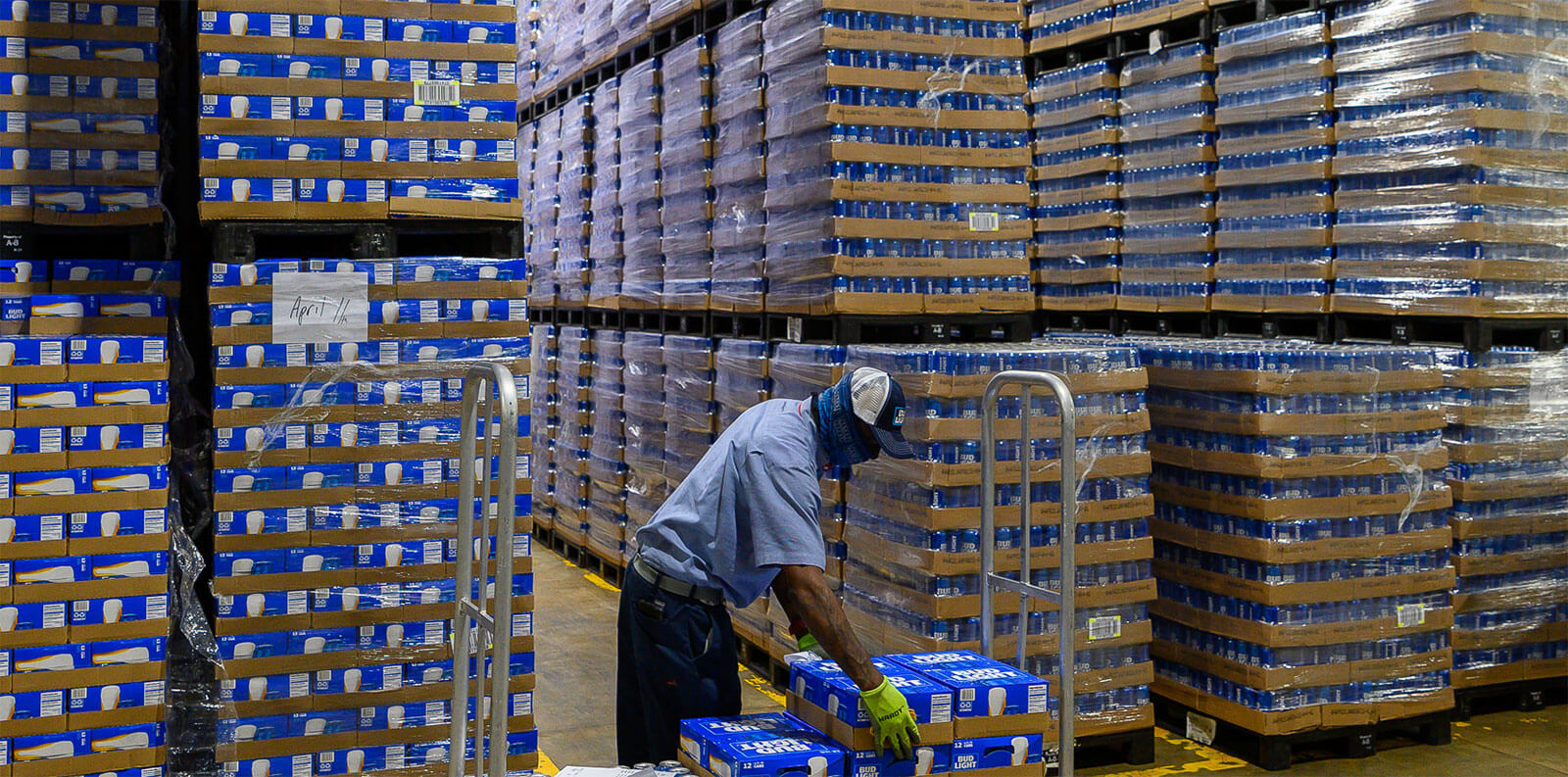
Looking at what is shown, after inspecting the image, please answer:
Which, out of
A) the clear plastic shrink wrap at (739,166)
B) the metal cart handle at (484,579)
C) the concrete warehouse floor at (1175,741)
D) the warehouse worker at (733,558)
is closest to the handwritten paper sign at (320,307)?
the metal cart handle at (484,579)

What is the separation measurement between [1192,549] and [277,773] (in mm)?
4068

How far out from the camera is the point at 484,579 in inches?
136

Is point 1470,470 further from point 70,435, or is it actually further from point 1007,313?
point 70,435

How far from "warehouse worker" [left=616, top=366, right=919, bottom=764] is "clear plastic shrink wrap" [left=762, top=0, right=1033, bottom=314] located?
228cm

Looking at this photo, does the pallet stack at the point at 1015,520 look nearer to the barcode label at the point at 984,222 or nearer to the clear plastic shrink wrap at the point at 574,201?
the barcode label at the point at 984,222

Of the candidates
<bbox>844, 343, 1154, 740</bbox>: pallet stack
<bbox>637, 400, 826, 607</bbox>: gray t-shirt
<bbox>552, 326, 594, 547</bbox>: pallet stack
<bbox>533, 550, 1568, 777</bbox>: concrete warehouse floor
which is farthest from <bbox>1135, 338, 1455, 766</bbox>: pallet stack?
<bbox>552, 326, 594, 547</bbox>: pallet stack

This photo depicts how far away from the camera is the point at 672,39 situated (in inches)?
334

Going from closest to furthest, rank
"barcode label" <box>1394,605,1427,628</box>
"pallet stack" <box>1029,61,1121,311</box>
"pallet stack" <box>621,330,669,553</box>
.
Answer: "barcode label" <box>1394,605,1427,628</box> < "pallet stack" <box>1029,61,1121,311</box> < "pallet stack" <box>621,330,669,553</box>

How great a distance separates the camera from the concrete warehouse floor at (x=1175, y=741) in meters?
5.96

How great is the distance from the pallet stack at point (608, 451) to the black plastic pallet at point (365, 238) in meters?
4.09

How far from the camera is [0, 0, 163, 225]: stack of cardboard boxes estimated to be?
5.13m

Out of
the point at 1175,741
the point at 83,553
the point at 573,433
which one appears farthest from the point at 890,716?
the point at 573,433

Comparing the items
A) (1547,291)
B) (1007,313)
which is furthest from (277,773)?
(1547,291)

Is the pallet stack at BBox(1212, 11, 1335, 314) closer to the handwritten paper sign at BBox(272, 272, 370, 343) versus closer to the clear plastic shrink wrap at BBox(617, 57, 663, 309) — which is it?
the clear plastic shrink wrap at BBox(617, 57, 663, 309)
